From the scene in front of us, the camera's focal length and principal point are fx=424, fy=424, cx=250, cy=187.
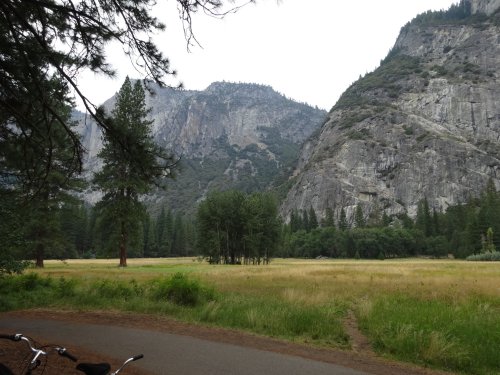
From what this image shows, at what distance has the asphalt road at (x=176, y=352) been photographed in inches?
286

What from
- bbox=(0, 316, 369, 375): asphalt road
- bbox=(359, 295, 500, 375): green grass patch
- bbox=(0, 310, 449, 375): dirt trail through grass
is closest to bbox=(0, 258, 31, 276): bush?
bbox=(0, 310, 449, 375): dirt trail through grass

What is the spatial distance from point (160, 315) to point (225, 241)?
60.9 m

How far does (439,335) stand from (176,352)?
18.6ft

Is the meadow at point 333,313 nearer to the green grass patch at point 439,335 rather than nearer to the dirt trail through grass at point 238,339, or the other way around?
the green grass patch at point 439,335

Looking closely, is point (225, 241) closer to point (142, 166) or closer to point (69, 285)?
point (69, 285)

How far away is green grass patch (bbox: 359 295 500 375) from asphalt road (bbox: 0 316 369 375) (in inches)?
86.6

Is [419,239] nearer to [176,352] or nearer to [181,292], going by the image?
[181,292]

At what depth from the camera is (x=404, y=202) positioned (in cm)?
18050

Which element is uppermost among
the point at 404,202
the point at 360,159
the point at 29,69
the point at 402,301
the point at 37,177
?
the point at 360,159

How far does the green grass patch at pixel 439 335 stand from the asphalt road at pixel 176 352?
2199 millimetres

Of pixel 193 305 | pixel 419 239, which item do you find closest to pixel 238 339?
pixel 193 305

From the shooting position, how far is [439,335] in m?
9.29

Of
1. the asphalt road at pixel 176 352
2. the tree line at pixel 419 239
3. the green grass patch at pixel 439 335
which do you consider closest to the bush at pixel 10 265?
the asphalt road at pixel 176 352

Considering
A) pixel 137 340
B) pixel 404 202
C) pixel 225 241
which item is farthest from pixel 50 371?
pixel 404 202
